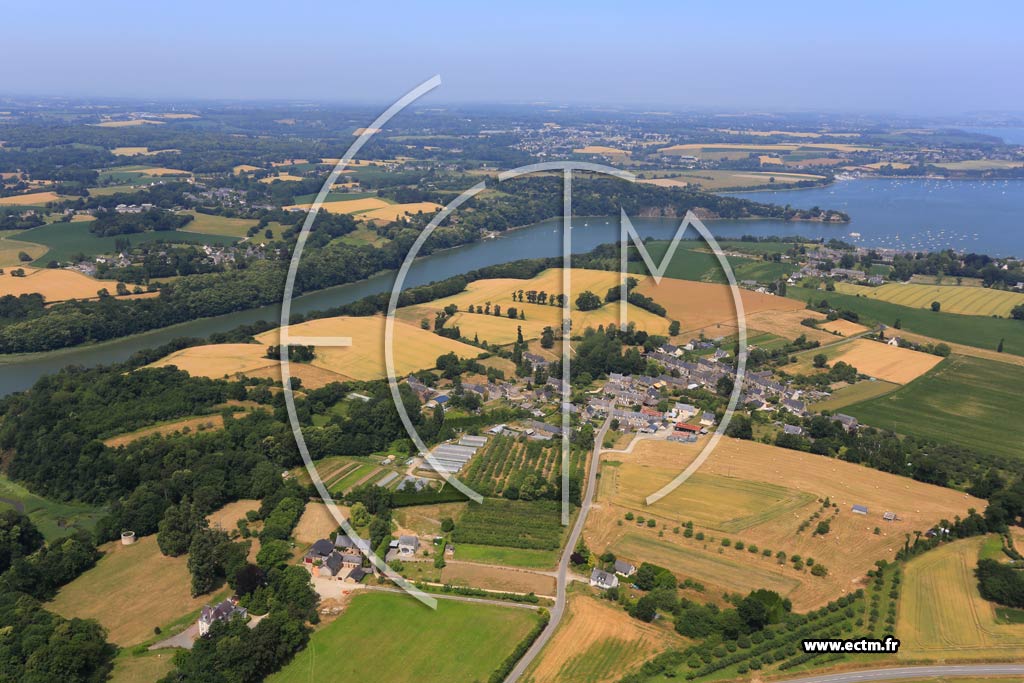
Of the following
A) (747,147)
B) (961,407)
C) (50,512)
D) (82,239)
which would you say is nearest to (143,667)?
(50,512)

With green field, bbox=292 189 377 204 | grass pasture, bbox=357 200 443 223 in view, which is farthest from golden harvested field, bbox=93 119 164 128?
grass pasture, bbox=357 200 443 223

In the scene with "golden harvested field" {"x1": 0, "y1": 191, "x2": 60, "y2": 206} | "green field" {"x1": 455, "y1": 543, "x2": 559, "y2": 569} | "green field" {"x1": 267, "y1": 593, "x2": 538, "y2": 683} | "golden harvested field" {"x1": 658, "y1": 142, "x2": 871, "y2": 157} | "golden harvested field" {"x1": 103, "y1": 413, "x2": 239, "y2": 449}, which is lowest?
"green field" {"x1": 267, "y1": 593, "x2": 538, "y2": 683}

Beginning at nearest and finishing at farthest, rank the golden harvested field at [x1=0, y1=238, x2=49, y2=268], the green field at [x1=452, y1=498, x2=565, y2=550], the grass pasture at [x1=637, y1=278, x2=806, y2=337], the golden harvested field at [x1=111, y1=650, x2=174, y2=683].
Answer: the golden harvested field at [x1=111, y1=650, x2=174, y2=683]
the green field at [x1=452, y1=498, x2=565, y2=550]
the grass pasture at [x1=637, y1=278, x2=806, y2=337]
the golden harvested field at [x1=0, y1=238, x2=49, y2=268]

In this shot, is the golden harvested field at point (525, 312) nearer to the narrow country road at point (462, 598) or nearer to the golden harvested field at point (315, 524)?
the golden harvested field at point (315, 524)

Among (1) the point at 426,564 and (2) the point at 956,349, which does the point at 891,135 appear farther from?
(1) the point at 426,564

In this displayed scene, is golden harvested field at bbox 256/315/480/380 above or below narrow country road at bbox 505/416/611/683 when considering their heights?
above

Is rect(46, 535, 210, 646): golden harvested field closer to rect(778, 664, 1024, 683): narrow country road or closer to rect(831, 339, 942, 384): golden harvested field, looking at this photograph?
rect(778, 664, 1024, 683): narrow country road

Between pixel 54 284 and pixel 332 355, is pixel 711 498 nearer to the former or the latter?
pixel 332 355

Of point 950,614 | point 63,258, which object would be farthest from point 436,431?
point 63,258
